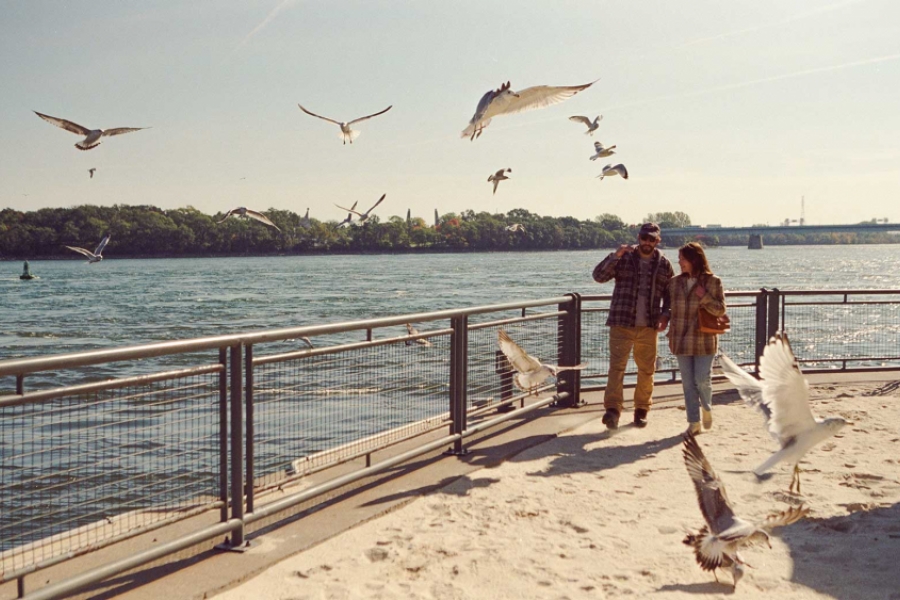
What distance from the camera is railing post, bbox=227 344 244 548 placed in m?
4.79

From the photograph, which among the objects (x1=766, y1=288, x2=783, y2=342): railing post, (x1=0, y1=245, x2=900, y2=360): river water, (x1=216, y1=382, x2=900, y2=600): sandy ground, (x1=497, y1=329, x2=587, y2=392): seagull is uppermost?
(x1=766, y1=288, x2=783, y2=342): railing post

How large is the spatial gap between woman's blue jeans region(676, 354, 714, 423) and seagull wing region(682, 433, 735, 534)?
311 cm

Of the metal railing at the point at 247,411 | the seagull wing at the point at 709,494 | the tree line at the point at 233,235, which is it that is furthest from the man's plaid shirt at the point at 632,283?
the tree line at the point at 233,235

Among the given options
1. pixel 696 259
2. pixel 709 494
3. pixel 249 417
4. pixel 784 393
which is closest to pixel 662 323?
pixel 696 259

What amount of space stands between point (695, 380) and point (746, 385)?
212 cm

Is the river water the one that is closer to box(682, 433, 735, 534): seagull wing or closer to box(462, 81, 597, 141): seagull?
box(462, 81, 597, 141): seagull

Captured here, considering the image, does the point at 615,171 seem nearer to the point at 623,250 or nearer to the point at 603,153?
the point at 603,153

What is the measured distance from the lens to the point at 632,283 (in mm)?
8125

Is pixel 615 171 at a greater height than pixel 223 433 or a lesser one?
greater

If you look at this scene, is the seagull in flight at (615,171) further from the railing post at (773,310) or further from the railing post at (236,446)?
the railing post at (236,446)

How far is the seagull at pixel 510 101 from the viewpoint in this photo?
8945 millimetres

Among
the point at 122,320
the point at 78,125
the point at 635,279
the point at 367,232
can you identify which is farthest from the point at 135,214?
the point at 635,279

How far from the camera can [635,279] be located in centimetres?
811

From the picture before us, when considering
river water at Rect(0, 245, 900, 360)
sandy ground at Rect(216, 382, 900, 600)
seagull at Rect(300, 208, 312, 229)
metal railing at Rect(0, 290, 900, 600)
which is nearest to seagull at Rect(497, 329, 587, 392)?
metal railing at Rect(0, 290, 900, 600)
